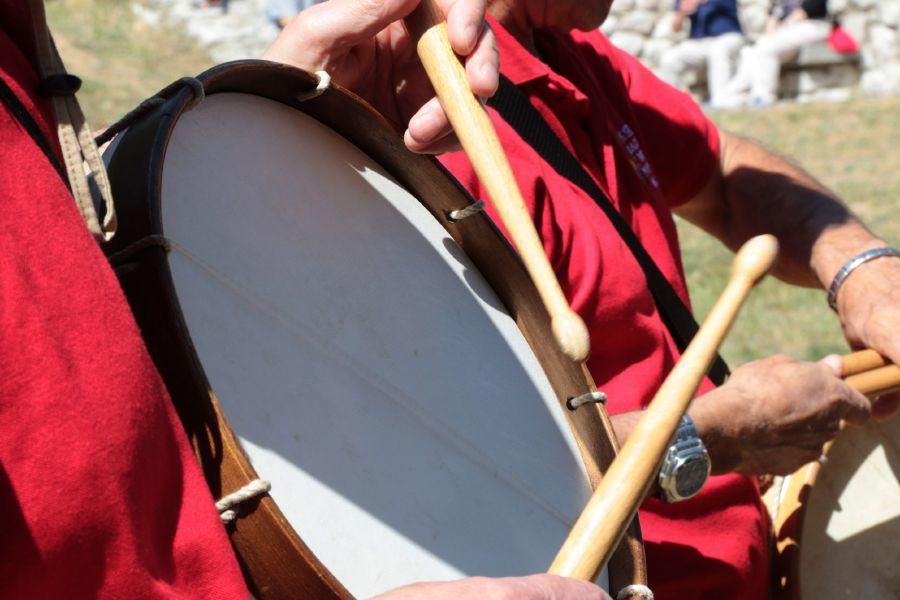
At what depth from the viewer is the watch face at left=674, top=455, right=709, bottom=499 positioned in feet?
4.88

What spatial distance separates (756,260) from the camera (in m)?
1.33

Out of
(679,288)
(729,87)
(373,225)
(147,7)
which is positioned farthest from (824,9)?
(373,225)

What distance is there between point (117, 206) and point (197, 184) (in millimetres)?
120

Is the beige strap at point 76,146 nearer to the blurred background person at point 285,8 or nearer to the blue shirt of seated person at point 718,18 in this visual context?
the blurred background person at point 285,8

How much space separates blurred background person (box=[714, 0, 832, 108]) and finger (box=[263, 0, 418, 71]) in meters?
8.28

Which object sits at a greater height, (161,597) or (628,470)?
(161,597)

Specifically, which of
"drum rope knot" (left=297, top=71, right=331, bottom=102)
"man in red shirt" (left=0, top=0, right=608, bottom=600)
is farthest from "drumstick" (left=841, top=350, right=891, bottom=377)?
"man in red shirt" (left=0, top=0, right=608, bottom=600)

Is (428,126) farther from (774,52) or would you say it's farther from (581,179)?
(774,52)

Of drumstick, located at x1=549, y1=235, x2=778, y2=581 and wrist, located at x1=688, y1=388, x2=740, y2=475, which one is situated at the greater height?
drumstick, located at x1=549, y1=235, x2=778, y2=581

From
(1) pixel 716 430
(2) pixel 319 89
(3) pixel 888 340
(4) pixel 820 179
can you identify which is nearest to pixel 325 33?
(2) pixel 319 89

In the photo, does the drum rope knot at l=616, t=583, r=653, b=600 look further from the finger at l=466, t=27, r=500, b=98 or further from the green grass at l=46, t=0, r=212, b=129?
the green grass at l=46, t=0, r=212, b=129

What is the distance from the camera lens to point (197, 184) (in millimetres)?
1078

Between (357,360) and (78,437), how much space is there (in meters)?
0.36

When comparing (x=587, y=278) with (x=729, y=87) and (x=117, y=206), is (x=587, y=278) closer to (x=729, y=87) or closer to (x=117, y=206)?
(x=117, y=206)
